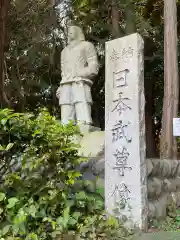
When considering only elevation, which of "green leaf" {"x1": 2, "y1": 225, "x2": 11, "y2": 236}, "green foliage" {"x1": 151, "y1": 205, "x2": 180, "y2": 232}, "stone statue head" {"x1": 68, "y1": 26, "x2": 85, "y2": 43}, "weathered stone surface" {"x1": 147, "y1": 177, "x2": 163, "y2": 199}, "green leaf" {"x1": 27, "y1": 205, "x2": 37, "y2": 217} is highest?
"stone statue head" {"x1": 68, "y1": 26, "x2": 85, "y2": 43}

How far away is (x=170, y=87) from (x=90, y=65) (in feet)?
4.98

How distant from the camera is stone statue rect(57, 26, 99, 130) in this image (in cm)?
598

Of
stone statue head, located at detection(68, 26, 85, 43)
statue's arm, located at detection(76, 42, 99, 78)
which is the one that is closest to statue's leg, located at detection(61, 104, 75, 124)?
statue's arm, located at detection(76, 42, 99, 78)

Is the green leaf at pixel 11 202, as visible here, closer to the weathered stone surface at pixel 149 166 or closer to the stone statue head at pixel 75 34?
the weathered stone surface at pixel 149 166

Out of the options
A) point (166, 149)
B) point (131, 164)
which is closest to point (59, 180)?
point (131, 164)

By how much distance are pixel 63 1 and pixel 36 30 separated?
1.17 m

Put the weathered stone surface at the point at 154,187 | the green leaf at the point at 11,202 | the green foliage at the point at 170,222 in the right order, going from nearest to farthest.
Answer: the green leaf at the point at 11,202 → the green foliage at the point at 170,222 → the weathered stone surface at the point at 154,187

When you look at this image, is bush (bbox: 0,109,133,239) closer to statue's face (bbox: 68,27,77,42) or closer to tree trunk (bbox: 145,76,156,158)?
statue's face (bbox: 68,27,77,42)

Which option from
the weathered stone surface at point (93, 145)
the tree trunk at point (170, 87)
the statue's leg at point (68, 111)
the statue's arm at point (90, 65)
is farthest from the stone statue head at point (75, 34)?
the weathered stone surface at point (93, 145)

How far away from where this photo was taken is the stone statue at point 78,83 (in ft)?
19.6

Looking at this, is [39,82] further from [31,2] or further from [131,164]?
[131,164]

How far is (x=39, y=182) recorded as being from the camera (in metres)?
2.10

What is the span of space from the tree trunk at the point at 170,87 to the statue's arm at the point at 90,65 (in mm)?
1352

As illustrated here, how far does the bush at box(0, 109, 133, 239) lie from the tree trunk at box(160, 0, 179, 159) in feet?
12.6
